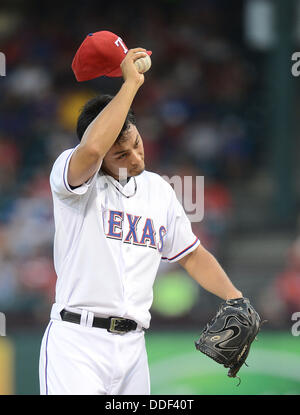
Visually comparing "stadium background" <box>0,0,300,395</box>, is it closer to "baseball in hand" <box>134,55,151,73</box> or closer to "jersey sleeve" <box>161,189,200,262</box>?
"jersey sleeve" <box>161,189,200,262</box>

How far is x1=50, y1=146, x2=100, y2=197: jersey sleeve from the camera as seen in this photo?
8.05ft

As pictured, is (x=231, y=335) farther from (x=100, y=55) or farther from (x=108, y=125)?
(x=100, y=55)

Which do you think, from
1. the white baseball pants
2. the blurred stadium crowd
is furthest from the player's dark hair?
the blurred stadium crowd

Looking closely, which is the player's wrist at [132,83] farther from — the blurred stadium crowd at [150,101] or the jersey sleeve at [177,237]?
the blurred stadium crowd at [150,101]

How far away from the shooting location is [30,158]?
8.14 m

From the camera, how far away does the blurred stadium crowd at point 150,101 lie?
7.25 m

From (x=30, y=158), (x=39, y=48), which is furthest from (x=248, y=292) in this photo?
(x=39, y=48)

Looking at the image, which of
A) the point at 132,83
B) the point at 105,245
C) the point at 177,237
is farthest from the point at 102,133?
the point at 177,237

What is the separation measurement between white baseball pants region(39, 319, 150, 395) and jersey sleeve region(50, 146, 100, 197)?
49cm

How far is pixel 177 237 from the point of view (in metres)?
2.87

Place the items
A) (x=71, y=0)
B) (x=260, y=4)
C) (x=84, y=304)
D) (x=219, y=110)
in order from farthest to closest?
1. (x=71, y=0)
2. (x=219, y=110)
3. (x=260, y=4)
4. (x=84, y=304)

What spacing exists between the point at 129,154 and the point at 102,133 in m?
0.28

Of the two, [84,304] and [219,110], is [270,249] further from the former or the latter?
[84,304]
